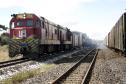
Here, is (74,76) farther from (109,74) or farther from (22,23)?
(22,23)

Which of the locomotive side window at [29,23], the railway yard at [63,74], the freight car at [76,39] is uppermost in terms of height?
the locomotive side window at [29,23]

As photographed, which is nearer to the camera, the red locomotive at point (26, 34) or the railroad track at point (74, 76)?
the railroad track at point (74, 76)

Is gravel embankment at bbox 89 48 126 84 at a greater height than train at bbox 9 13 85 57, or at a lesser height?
lesser

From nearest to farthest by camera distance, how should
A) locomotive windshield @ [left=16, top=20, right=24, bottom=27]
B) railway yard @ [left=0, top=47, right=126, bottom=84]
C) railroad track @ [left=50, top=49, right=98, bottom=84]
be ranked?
railroad track @ [left=50, top=49, right=98, bottom=84]
railway yard @ [left=0, top=47, right=126, bottom=84]
locomotive windshield @ [left=16, top=20, right=24, bottom=27]

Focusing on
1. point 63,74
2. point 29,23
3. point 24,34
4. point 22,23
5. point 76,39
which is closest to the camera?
point 63,74

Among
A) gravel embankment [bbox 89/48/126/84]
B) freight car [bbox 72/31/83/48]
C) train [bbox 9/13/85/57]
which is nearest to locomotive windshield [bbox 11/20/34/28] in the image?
train [bbox 9/13/85/57]

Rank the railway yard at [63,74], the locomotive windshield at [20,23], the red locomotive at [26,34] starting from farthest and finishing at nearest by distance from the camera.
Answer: the locomotive windshield at [20,23] < the red locomotive at [26,34] < the railway yard at [63,74]

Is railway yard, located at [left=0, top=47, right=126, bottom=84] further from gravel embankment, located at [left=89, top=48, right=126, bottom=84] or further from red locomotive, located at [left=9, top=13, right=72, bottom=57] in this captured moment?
red locomotive, located at [left=9, top=13, right=72, bottom=57]

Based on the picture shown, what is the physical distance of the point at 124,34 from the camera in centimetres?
2127

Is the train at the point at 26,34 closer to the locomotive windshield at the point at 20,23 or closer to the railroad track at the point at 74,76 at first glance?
the locomotive windshield at the point at 20,23

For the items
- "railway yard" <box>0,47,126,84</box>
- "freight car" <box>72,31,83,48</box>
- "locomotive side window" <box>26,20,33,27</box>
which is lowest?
"railway yard" <box>0,47,126,84</box>

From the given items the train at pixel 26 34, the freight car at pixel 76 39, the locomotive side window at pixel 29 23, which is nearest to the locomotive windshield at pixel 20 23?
the train at pixel 26 34

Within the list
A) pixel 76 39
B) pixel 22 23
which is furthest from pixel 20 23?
pixel 76 39

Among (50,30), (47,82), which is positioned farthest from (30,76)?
(50,30)
